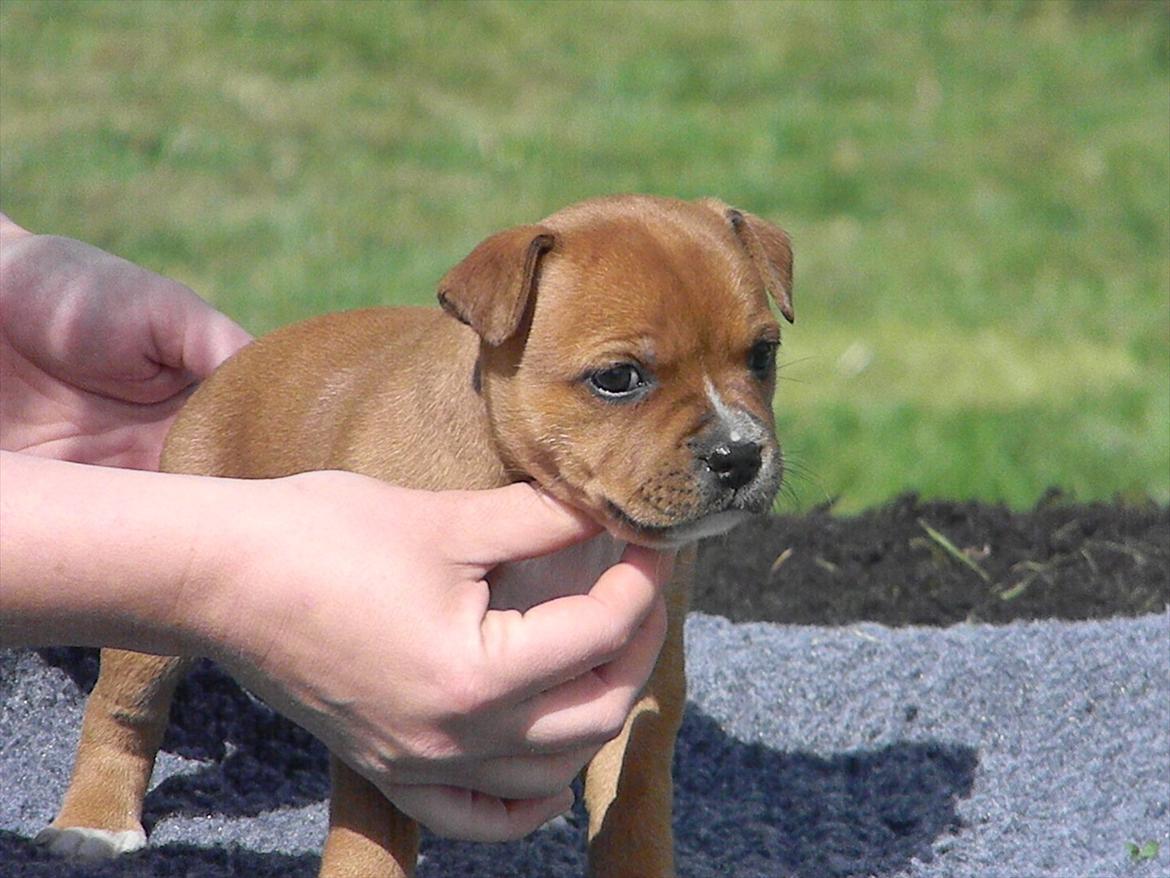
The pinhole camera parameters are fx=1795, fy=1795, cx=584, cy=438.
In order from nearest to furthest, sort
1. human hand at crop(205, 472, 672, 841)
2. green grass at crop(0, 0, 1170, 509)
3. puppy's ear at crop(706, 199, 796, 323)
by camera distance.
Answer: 1. human hand at crop(205, 472, 672, 841)
2. puppy's ear at crop(706, 199, 796, 323)
3. green grass at crop(0, 0, 1170, 509)

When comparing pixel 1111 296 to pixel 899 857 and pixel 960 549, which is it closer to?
pixel 960 549

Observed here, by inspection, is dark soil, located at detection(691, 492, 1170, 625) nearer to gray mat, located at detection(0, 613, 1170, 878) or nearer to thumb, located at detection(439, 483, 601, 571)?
gray mat, located at detection(0, 613, 1170, 878)

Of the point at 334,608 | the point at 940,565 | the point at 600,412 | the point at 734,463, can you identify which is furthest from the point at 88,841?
the point at 940,565

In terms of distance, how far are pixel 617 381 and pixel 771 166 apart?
8.48m

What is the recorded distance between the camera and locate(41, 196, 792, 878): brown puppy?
127 inches

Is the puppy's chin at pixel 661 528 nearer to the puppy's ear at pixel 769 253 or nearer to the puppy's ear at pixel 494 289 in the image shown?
the puppy's ear at pixel 494 289

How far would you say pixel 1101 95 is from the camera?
13109 millimetres

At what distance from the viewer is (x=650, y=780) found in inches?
146

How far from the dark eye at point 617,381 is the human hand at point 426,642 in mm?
344

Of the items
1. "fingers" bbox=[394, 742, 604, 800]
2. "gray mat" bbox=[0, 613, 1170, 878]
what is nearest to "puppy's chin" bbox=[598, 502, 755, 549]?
"fingers" bbox=[394, 742, 604, 800]

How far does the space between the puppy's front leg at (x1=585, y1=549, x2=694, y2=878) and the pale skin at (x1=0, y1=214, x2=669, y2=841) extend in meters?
0.58

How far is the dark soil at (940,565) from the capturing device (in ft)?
17.2

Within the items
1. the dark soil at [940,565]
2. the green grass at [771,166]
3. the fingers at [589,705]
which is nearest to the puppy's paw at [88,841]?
the fingers at [589,705]

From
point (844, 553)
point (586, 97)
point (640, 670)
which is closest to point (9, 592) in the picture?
point (640, 670)
